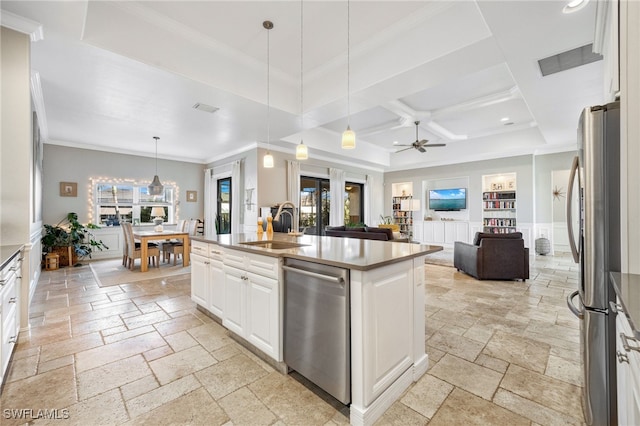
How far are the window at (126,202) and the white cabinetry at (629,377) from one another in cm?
901

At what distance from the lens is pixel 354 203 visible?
9.84 m

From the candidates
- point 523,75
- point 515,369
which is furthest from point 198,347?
point 523,75

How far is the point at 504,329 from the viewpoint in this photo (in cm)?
282

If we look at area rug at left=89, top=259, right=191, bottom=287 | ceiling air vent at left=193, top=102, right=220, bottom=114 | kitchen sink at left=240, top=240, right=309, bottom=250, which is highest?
ceiling air vent at left=193, top=102, right=220, bottom=114

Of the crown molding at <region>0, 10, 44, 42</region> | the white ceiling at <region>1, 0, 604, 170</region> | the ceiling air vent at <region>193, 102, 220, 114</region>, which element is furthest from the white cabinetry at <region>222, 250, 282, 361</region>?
the ceiling air vent at <region>193, 102, 220, 114</region>

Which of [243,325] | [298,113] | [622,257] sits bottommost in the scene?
[243,325]

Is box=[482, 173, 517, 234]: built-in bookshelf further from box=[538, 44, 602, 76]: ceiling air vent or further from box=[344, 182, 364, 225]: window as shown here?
box=[538, 44, 602, 76]: ceiling air vent

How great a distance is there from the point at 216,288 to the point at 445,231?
8110mm

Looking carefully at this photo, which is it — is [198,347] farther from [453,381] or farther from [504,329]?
[504,329]

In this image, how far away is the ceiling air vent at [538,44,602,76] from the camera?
3039 millimetres

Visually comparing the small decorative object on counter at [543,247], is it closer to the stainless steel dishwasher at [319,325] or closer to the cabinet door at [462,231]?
the cabinet door at [462,231]

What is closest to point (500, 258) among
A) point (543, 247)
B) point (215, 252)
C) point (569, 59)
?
point (569, 59)

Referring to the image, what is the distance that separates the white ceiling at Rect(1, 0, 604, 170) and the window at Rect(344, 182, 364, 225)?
4.12 m

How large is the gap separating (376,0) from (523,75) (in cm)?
215
